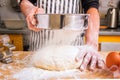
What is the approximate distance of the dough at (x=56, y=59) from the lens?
3.10ft

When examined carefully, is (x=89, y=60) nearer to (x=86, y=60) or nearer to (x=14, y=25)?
(x=86, y=60)

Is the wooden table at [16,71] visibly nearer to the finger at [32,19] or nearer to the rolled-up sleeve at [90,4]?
the finger at [32,19]

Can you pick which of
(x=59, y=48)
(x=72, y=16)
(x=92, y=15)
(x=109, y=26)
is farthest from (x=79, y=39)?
(x=109, y=26)

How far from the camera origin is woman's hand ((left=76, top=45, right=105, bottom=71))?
38.5 inches

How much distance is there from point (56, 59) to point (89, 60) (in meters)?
0.15

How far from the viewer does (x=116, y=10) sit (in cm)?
218

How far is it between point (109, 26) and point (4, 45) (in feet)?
4.35

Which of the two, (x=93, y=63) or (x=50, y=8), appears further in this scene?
(x=50, y=8)

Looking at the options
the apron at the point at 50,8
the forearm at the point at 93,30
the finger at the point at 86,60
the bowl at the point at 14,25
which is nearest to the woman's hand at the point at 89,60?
the finger at the point at 86,60

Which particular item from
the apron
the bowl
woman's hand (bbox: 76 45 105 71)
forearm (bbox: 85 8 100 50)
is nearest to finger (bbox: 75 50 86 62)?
woman's hand (bbox: 76 45 105 71)

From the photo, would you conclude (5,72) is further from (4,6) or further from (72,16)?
(4,6)

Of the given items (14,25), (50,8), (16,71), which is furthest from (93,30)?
(14,25)

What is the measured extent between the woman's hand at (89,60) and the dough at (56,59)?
0.02m

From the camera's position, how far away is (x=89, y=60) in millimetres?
996
